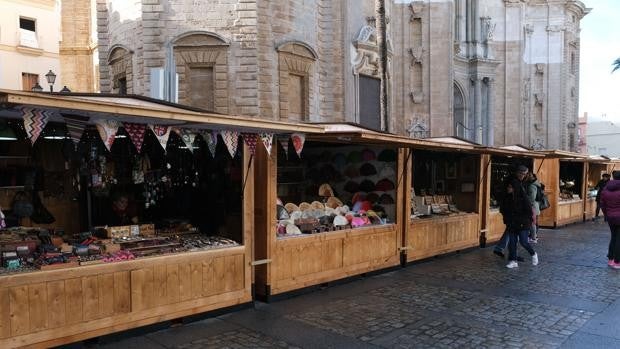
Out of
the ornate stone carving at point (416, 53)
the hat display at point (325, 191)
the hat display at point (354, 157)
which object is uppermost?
the ornate stone carving at point (416, 53)

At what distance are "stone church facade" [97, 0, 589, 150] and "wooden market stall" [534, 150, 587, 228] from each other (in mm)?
5561

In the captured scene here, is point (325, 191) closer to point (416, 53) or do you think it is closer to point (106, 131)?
point (106, 131)

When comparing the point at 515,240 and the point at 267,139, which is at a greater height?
the point at 267,139

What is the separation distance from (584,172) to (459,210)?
9.64m

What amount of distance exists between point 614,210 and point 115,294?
940 centimetres

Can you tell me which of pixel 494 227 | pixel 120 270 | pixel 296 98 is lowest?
pixel 494 227

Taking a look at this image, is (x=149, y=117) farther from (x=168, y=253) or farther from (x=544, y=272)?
(x=544, y=272)

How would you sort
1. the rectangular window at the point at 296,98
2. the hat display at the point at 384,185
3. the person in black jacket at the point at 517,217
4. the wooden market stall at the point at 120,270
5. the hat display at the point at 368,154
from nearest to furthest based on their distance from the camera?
→ the wooden market stall at the point at 120,270, the person in black jacket at the point at 517,217, the hat display at the point at 384,185, the hat display at the point at 368,154, the rectangular window at the point at 296,98

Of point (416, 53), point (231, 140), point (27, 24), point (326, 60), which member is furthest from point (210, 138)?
point (27, 24)

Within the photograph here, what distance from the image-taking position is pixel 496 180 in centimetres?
1576

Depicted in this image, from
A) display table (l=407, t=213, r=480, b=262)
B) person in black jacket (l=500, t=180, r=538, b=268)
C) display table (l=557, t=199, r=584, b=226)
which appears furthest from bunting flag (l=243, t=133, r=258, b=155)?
display table (l=557, t=199, r=584, b=226)

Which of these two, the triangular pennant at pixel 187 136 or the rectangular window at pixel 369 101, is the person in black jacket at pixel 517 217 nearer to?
the triangular pennant at pixel 187 136

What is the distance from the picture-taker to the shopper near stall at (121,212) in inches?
338

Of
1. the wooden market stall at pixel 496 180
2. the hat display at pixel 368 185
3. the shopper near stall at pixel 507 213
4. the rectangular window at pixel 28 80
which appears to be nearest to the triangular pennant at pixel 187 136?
the hat display at pixel 368 185
